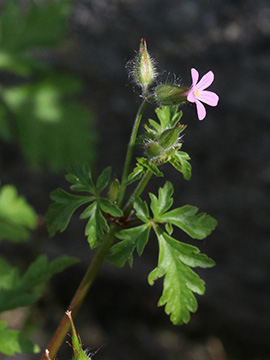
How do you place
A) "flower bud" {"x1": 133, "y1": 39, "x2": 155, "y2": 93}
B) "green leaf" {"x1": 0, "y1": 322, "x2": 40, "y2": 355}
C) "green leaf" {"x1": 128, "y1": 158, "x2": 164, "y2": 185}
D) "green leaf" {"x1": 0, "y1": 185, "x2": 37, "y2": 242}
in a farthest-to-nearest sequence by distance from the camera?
1. "green leaf" {"x1": 0, "y1": 185, "x2": 37, "y2": 242}
2. "green leaf" {"x1": 0, "y1": 322, "x2": 40, "y2": 355}
3. "flower bud" {"x1": 133, "y1": 39, "x2": 155, "y2": 93}
4. "green leaf" {"x1": 128, "y1": 158, "x2": 164, "y2": 185}

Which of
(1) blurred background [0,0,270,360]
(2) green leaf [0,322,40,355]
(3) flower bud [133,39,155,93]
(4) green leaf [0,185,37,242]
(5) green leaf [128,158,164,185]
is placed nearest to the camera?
(5) green leaf [128,158,164,185]

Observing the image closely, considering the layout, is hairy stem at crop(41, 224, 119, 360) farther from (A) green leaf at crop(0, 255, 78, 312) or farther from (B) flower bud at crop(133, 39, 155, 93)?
(B) flower bud at crop(133, 39, 155, 93)

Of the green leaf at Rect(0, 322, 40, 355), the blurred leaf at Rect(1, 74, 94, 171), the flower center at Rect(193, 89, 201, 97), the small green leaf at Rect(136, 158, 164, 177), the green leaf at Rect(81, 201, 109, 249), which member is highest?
the blurred leaf at Rect(1, 74, 94, 171)

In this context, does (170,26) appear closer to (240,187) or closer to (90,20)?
(90,20)

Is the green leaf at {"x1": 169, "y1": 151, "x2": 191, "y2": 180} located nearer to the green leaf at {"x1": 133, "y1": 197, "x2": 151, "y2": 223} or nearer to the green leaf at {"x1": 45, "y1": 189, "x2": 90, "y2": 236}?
the green leaf at {"x1": 133, "y1": 197, "x2": 151, "y2": 223}

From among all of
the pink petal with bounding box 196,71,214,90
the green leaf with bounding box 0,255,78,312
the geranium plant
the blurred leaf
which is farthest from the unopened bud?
the blurred leaf

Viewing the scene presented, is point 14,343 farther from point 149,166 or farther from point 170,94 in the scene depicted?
point 170,94

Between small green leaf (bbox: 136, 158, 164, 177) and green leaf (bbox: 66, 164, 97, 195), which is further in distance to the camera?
green leaf (bbox: 66, 164, 97, 195)

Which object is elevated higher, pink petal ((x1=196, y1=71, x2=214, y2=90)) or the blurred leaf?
the blurred leaf
